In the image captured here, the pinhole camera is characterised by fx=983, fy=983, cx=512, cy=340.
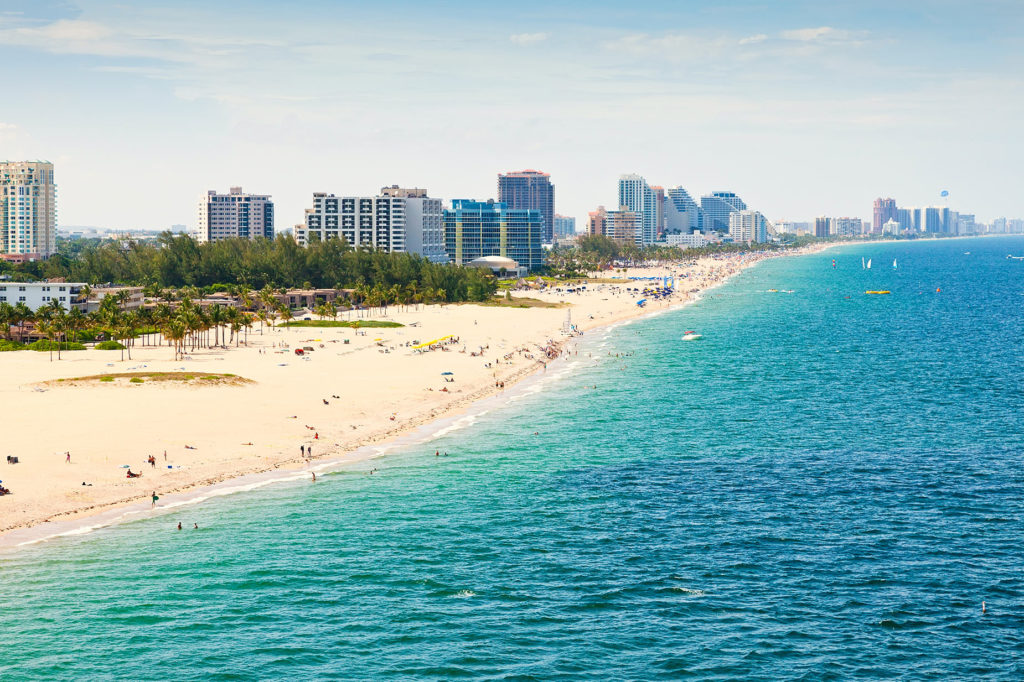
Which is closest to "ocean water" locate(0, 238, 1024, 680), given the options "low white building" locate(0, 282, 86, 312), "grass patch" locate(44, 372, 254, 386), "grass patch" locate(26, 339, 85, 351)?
"grass patch" locate(44, 372, 254, 386)

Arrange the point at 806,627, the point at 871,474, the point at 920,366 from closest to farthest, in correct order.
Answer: the point at 806,627 < the point at 871,474 < the point at 920,366

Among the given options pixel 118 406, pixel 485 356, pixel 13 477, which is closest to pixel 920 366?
pixel 485 356

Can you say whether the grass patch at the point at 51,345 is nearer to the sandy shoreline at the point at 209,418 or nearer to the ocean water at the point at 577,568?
the sandy shoreline at the point at 209,418

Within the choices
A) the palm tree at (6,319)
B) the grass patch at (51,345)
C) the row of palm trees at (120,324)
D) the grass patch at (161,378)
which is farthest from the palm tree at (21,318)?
the grass patch at (161,378)

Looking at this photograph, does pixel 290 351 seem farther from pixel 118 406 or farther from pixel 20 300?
pixel 20 300

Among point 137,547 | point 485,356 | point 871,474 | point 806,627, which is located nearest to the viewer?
point 806,627

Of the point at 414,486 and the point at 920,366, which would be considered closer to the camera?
the point at 414,486
